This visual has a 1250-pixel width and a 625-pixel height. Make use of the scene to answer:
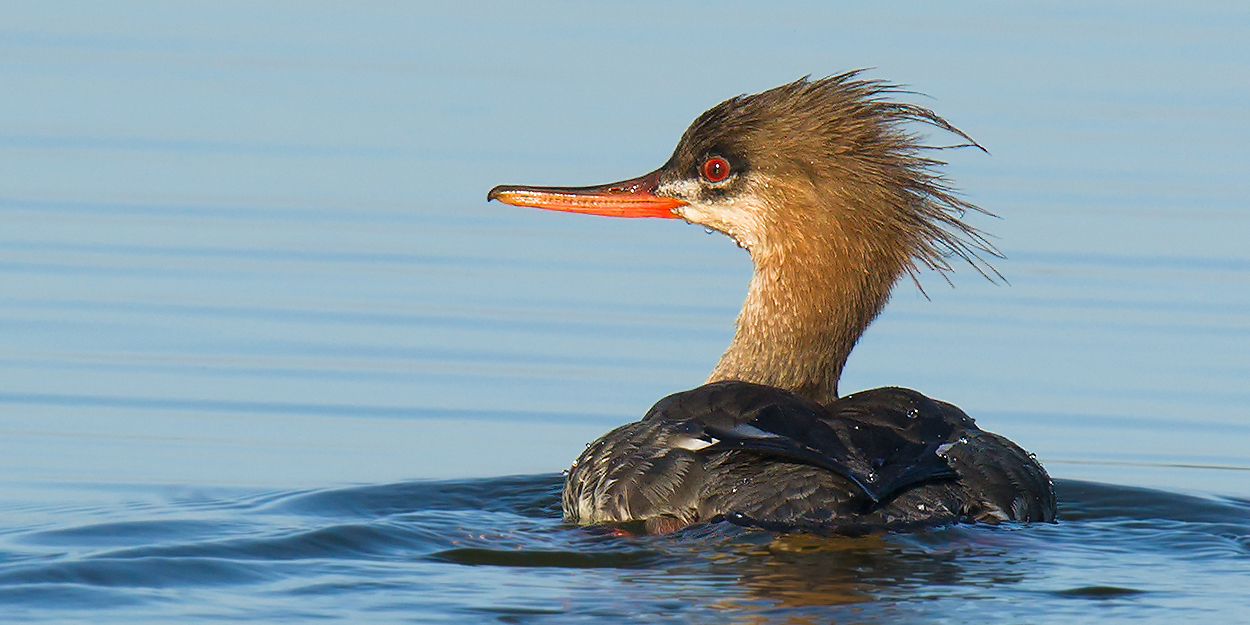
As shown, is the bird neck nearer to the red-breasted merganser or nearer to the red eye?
the red-breasted merganser

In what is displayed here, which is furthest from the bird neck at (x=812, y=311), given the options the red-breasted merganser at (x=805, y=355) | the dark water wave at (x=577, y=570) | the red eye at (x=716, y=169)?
the dark water wave at (x=577, y=570)

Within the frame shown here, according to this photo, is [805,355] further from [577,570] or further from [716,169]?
[577,570]

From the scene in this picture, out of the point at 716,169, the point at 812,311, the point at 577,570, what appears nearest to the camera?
the point at 577,570

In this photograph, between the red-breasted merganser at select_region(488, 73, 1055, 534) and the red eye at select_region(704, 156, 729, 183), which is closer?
the red-breasted merganser at select_region(488, 73, 1055, 534)

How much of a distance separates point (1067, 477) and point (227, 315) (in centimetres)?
419

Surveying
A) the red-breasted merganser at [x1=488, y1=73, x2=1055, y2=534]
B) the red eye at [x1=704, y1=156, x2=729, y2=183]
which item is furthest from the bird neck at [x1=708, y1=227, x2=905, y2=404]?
the red eye at [x1=704, y1=156, x2=729, y2=183]

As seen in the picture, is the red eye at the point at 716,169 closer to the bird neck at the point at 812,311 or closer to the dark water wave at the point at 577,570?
the bird neck at the point at 812,311

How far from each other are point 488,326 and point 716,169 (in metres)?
2.53

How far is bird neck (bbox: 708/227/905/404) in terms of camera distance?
8578 millimetres

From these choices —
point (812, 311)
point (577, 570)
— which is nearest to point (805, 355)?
point (812, 311)

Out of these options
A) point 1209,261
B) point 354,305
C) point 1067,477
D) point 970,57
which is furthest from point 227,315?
point 970,57

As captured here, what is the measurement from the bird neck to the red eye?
375mm

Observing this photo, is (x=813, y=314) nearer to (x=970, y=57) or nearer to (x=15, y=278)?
(x=15, y=278)

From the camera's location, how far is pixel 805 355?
865 centimetres
